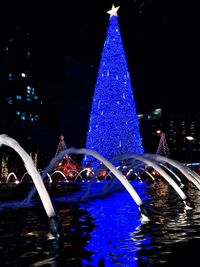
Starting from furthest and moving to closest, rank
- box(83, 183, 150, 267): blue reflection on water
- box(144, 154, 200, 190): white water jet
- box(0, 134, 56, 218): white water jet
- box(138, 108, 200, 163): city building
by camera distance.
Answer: box(138, 108, 200, 163): city building, box(144, 154, 200, 190): white water jet, box(0, 134, 56, 218): white water jet, box(83, 183, 150, 267): blue reflection on water

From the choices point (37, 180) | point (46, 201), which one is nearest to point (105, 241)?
point (46, 201)

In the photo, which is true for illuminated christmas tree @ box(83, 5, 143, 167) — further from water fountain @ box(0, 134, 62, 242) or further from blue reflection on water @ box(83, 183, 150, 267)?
water fountain @ box(0, 134, 62, 242)

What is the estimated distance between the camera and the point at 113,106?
44.3 metres

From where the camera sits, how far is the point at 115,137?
43.8 metres

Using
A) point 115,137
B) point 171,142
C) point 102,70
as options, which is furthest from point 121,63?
point 171,142

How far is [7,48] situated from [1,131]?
6202 centimetres

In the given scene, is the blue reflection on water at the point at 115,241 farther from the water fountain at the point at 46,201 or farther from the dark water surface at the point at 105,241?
the water fountain at the point at 46,201

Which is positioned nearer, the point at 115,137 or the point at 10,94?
the point at 115,137

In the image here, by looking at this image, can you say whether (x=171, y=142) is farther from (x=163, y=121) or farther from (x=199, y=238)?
(x=199, y=238)

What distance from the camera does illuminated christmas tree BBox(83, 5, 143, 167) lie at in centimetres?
4388

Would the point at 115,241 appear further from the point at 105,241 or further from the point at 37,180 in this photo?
the point at 37,180

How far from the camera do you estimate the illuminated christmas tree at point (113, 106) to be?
43.9 meters

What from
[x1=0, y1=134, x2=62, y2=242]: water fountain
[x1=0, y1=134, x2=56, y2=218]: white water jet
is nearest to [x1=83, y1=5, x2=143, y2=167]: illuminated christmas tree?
[x1=0, y1=134, x2=56, y2=218]: white water jet

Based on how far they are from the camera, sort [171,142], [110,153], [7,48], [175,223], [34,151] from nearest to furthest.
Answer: [175,223], [110,153], [34,151], [171,142], [7,48]
